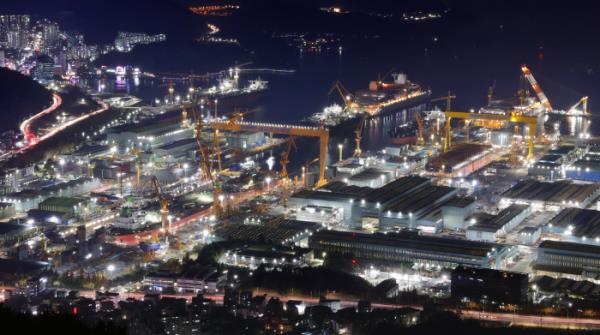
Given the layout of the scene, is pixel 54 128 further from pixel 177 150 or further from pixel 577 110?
pixel 577 110

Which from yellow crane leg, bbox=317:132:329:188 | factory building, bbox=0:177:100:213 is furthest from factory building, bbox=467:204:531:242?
factory building, bbox=0:177:100:213

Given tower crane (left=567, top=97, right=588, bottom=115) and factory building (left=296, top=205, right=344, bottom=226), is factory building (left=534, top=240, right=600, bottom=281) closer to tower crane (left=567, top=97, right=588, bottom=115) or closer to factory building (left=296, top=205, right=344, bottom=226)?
factory building (left=296, top=205, right=344, bottom=226)

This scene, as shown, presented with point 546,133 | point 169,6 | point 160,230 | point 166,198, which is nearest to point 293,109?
point 546,133

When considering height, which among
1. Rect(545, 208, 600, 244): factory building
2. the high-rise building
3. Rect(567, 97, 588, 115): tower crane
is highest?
the high-rise building

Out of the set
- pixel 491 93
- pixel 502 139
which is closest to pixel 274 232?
pixel 502 139

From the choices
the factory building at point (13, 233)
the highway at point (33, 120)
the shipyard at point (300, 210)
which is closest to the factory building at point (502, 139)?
the shipyard at point (300, 210)

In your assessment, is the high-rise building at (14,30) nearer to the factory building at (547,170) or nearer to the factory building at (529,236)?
the factory building at (547,170)
